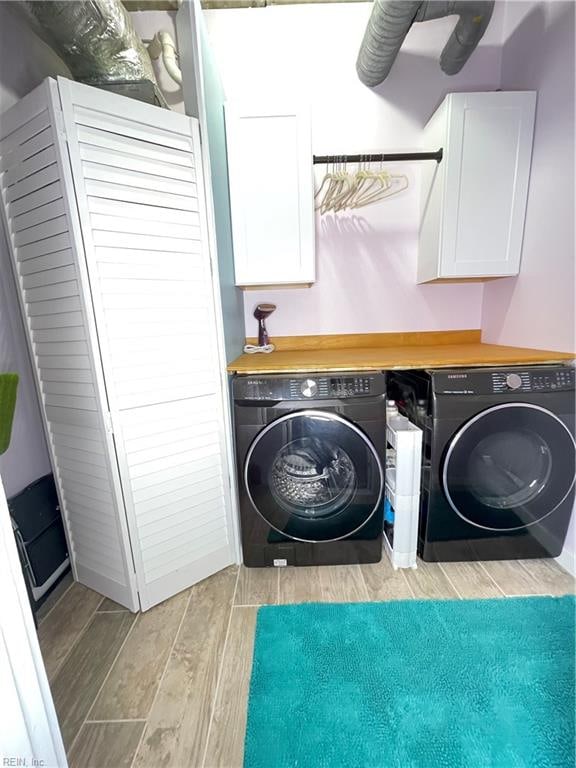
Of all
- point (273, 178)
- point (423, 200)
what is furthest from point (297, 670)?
point (423, 200)

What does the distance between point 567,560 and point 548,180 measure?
1.81 m

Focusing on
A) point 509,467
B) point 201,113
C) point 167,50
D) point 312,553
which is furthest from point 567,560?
point 167,50

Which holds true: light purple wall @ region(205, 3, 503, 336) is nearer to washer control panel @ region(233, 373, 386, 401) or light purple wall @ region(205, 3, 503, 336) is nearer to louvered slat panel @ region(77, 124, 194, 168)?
louvered slat panel @ region(77, 124, 194, 168)

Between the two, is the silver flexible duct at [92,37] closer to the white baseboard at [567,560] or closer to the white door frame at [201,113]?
the white door frame at [201,113]

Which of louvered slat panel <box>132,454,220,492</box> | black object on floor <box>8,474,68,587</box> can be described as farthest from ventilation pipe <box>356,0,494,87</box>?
black object on floor <box>8,474,68,587</box>

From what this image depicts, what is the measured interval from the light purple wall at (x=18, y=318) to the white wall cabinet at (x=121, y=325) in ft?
0.55

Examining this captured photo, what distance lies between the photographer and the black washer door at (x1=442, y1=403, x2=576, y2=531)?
1356 millimetres

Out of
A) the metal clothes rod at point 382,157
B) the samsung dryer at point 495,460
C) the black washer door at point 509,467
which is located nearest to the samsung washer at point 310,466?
the samsung dryer at point 495,460

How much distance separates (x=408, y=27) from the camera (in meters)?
1.42

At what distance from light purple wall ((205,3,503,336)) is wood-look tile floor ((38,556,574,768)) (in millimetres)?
1417

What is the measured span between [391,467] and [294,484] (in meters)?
0.49

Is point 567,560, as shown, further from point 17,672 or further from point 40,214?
point 40,214

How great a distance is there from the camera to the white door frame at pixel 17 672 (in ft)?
1.90

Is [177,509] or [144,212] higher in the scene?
[144,212]
